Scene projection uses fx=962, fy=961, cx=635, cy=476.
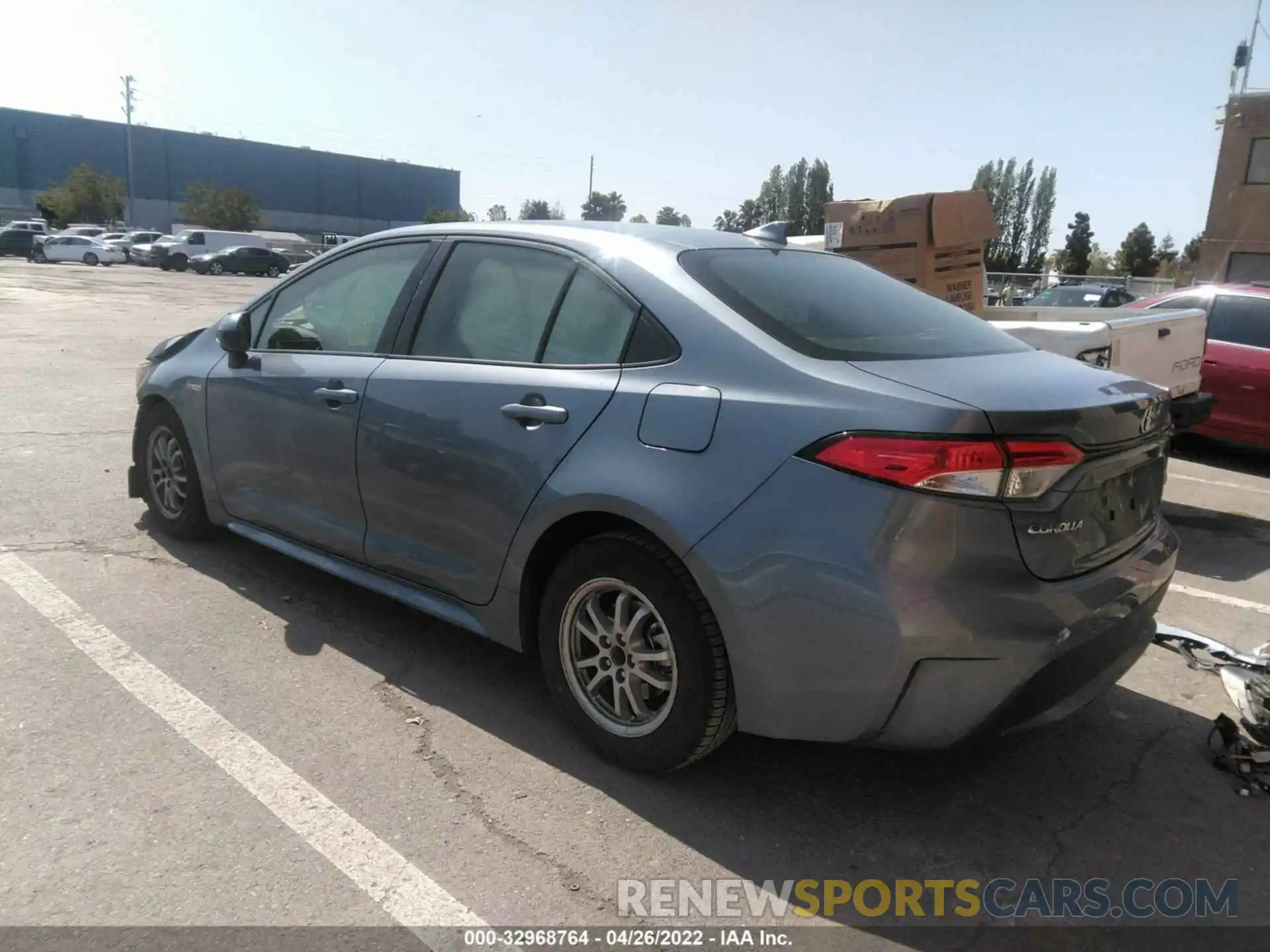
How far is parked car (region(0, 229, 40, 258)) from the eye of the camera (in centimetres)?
4759

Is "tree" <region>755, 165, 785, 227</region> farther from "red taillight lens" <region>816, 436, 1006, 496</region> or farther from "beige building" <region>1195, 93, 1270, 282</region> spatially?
"red taillight lens" <region>816, 436, 1006, 496</region>

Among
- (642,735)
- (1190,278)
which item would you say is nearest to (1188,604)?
(642,735)

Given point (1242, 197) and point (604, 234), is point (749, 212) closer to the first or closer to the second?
point (1242, 197)

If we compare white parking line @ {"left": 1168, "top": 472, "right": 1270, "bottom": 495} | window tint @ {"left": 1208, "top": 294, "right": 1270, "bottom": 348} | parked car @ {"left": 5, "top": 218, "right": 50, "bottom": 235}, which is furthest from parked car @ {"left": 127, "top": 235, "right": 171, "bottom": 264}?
white parking line @ {"left": 1168, "top": 472, "right": 1270, "bottom": 495}

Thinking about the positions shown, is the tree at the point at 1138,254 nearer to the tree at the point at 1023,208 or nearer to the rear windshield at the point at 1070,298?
the tree at the point at 1023,208

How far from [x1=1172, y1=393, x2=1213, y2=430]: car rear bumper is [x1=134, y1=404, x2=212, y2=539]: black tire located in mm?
5428

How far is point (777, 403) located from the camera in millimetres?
2604

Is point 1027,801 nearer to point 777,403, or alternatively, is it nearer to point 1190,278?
point 777,403

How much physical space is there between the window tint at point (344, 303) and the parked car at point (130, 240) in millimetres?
51790

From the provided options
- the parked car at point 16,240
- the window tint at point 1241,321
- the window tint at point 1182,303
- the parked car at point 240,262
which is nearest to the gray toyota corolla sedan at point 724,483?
the window tint at point 1241,321

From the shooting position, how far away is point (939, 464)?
2.39m

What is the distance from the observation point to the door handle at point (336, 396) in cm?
370

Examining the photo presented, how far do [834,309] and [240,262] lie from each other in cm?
4863

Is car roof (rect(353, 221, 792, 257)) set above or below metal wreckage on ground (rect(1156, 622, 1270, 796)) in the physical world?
above
